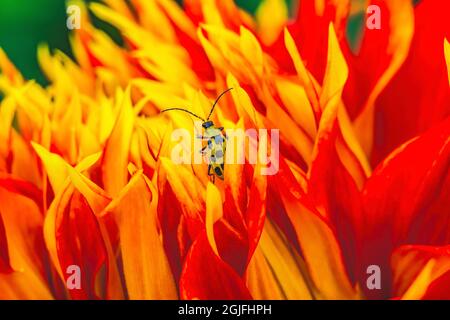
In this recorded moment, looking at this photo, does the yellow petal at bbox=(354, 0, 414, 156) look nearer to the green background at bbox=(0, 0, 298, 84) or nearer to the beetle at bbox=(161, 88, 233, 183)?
the beetle at bbox=(161, 88, 233, 183)

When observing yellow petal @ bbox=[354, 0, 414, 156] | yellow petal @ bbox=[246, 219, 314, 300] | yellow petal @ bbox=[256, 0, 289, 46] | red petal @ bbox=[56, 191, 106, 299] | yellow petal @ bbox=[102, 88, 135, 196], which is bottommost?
yellow petal @ bbox=[246, 219, 314, 300]

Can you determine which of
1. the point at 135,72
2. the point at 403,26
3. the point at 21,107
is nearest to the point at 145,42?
the point at 135,72

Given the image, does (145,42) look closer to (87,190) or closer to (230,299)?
(87,190)

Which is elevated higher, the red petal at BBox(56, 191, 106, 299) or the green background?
the green background

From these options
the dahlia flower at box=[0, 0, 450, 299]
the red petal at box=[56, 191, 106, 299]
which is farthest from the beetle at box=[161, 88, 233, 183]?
the red petal at box=[56, 191, 106, 299]

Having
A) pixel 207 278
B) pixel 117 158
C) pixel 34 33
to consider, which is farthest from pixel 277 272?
pixel 34 33

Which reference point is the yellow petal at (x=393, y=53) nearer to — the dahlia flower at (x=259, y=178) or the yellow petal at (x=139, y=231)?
the dahlia flower at (x=259, y=178)

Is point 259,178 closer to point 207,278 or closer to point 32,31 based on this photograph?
point 207,278

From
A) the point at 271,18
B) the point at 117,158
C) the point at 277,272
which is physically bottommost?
the point at 277,272
